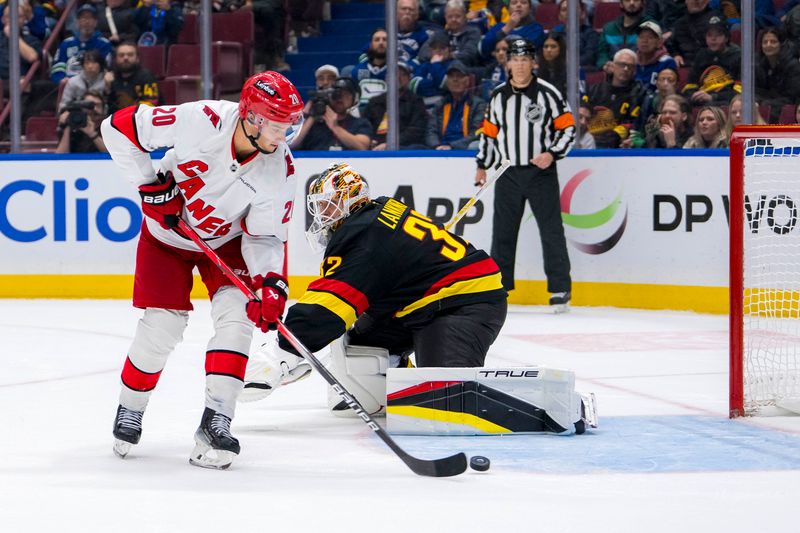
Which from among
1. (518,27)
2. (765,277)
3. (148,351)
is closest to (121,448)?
(148,351)

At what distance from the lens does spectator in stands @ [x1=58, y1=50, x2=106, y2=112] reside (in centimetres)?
809

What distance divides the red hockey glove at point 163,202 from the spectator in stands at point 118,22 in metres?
4.88

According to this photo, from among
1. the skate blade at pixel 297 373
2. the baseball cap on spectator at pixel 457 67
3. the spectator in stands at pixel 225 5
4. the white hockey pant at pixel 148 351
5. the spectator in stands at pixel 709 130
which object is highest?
the spectator in stands at pixel 225 5

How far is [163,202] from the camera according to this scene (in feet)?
11.3

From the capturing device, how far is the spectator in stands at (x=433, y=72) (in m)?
7.73

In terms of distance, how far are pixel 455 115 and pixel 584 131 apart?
76cm

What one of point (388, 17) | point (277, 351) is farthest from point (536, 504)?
point (388, 17)

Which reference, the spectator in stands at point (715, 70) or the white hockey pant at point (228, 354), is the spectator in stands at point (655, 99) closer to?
the spectator in stands at point (715, 70)

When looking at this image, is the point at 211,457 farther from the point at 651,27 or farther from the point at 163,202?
the point at 651,27

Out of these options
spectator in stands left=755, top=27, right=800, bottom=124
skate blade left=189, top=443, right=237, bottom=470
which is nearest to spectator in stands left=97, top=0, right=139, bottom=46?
spectator in stands left=755, top=27, right=800, bottom=124

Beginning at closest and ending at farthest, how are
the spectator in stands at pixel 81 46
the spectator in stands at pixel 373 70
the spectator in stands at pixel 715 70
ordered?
the spectator in stands at pixel 715 70 < the spectator in stands at pixel 373 70 < the spectator in stands at pixel 81 46

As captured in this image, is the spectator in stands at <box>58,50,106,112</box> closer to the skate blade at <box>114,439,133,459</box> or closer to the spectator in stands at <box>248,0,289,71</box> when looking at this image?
the spectator in stands at <box>248,0,289,71</box>

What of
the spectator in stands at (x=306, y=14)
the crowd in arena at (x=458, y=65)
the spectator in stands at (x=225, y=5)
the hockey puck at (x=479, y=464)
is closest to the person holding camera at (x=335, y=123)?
the crowd in arena at (x=458, y=65)

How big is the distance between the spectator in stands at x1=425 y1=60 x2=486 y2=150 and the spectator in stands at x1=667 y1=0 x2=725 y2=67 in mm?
1159
